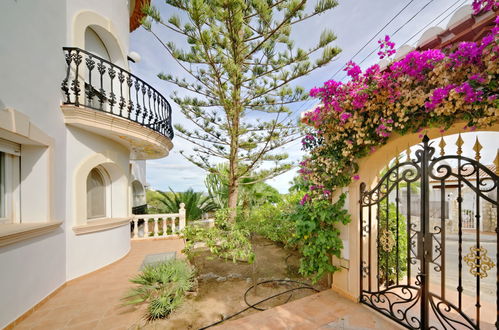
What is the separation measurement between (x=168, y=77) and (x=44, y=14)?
2221 millimetres

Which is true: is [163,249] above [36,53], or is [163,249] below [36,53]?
below

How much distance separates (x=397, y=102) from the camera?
1.92 meters

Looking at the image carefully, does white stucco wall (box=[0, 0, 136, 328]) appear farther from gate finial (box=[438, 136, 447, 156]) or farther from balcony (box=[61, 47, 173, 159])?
gate finial (box=[438, 136, 447, 156])

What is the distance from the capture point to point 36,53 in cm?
272

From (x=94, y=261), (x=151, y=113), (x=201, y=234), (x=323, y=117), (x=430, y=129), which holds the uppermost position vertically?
(x=151, y=113)

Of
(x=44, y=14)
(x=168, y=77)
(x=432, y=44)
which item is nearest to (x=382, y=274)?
(x=432, y=44)

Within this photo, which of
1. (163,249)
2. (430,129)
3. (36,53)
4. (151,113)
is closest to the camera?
(430,129)

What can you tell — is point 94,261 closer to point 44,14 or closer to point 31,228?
point 31,228

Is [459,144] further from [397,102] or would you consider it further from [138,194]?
[138,194]

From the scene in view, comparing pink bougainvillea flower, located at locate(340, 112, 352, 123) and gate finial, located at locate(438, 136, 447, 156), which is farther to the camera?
pink bougainvillea flower, located at locate(340, 112, 352, 123)

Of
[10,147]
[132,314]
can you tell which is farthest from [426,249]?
[10,147]

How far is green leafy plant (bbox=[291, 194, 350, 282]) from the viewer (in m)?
2.62

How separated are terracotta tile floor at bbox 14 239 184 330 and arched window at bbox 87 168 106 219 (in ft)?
3.92

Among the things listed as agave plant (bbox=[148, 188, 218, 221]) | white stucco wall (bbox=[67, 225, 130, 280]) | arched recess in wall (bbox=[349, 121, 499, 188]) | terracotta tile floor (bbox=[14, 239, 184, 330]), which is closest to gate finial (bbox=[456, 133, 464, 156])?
arched recess in wall (bbox=[349, 121, 499, 188])
